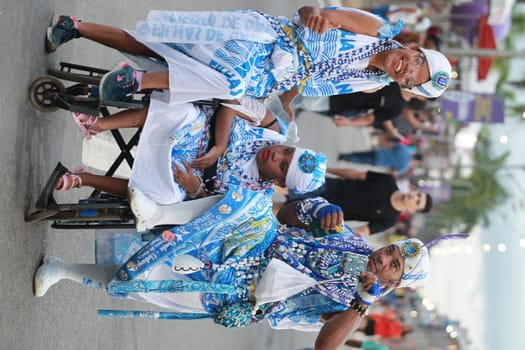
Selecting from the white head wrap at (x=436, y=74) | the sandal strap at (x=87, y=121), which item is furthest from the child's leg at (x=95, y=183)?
the white head wrap at (x=436, y=74)

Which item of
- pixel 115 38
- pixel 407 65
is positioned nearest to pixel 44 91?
pixel 115 38

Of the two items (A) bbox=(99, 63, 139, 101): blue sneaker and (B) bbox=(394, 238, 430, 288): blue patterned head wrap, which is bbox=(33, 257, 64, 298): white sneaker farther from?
(B) bbox=(394, 238, 430, 288): blue patterned head wrap

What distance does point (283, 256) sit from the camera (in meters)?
4.34

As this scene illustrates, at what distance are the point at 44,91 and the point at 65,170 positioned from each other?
0.58 m

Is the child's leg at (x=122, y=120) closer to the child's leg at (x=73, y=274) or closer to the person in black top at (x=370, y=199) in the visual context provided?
the child's leg at (x=73, y=274)

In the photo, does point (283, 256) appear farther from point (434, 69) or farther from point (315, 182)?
point (434, 69)

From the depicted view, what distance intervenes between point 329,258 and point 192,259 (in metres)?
0.87

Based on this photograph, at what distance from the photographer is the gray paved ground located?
4043mm

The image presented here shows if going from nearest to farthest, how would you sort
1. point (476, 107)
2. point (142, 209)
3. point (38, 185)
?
1. point (142, 209)
2. point (38, 185)
3. point (476, 107)

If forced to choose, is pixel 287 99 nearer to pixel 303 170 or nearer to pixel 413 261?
pixel 303 170

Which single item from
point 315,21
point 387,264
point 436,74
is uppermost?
point 315,21

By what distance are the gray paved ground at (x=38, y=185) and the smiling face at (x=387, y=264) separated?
218 cm

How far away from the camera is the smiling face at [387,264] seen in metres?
4.30

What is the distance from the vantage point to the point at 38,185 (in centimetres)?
445
